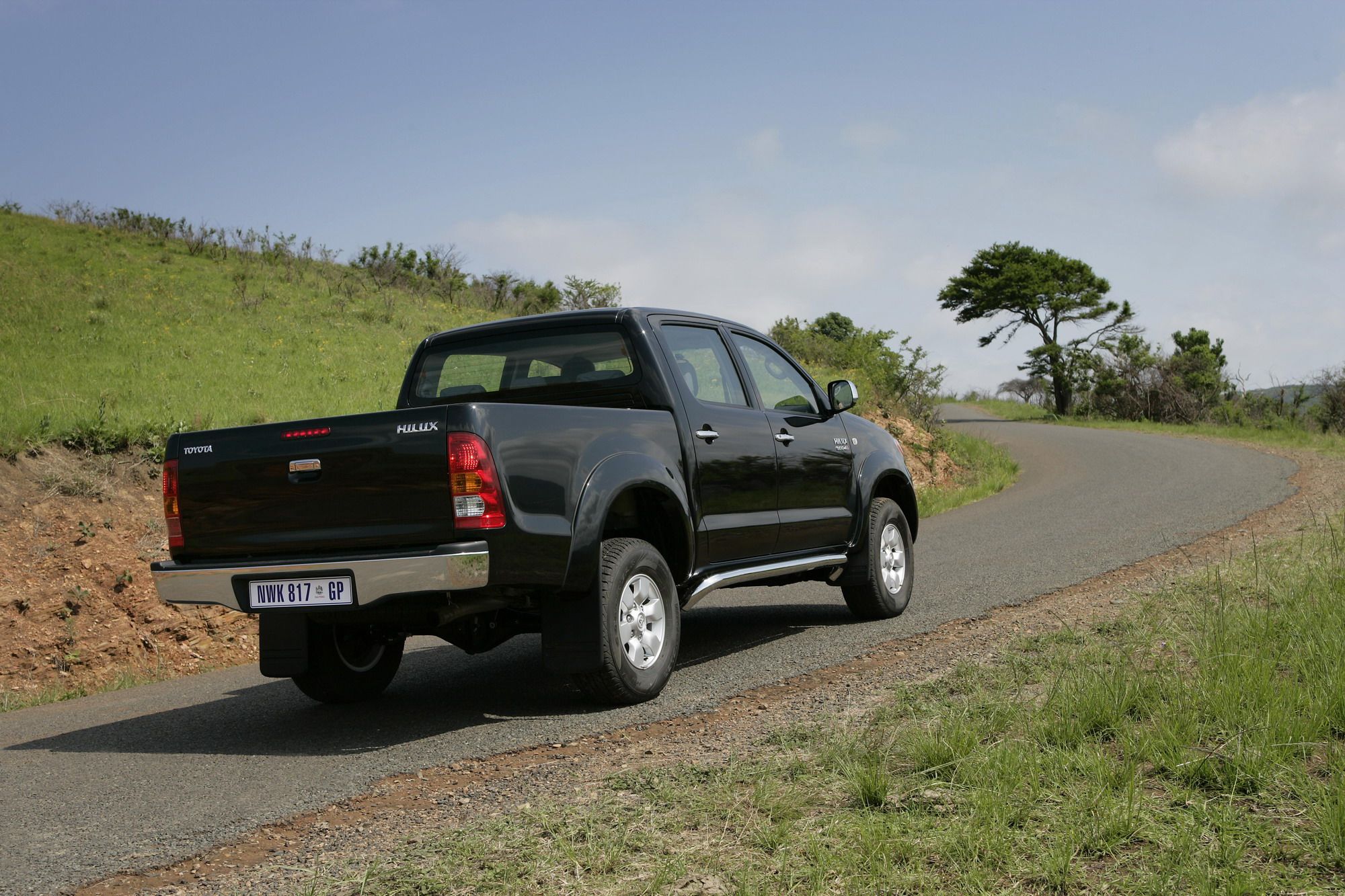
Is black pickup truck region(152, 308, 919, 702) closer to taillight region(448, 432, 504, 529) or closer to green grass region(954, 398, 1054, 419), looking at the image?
taillight region(448, 432, 504, 529)

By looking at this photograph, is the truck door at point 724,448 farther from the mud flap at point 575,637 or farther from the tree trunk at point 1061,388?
the tree trunk at point 1061,388

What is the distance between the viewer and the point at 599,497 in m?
5.38

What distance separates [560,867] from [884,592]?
500 cm

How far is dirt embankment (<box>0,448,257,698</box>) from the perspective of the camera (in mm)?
10453

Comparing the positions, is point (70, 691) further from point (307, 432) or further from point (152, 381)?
point (152, 381)

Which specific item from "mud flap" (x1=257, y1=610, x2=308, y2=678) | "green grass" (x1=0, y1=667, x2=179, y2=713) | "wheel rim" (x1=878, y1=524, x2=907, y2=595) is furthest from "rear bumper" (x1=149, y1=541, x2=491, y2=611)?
"wheel rim" (x1=878, y1=524, x2=907, y2=595)

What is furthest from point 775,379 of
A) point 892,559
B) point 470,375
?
point 470,375

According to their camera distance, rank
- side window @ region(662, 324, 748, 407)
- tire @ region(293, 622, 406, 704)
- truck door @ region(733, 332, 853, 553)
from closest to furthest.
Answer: tire @ region(293, 622, 406, 704) < side window @ region(662, 324, 748, 407) < truck door @ region(733, 332, 853, 553)

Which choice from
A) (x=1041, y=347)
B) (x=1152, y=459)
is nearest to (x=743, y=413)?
(x=1152, y=459)

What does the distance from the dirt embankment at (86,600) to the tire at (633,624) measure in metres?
5.79

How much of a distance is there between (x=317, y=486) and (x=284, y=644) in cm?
92

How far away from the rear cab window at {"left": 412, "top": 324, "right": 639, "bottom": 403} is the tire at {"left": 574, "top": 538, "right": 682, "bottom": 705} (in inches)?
46.7

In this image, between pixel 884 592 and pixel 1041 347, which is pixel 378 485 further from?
pixel 1041 347

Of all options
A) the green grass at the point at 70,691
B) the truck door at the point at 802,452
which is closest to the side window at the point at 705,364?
the truck door at the point at 802,452
